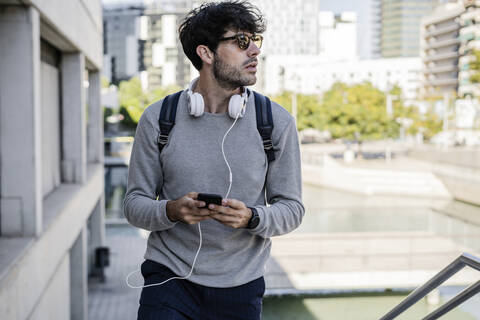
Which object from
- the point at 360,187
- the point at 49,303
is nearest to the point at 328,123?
the point at 360,187

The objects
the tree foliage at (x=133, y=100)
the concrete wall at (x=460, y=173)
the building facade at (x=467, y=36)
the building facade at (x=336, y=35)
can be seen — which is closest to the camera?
the concrete wall at (x=460, y=173)

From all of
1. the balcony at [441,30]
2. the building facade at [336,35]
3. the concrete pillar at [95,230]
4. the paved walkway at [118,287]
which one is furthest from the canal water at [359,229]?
the building facade at [336,35]

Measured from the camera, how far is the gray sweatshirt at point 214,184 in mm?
2350

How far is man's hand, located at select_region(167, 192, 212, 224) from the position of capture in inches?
83.1

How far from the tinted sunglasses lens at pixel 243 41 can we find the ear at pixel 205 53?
127 millimetres

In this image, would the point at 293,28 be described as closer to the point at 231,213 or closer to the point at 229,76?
the point at 229,76

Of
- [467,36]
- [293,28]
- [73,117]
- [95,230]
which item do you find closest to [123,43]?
[293,28]

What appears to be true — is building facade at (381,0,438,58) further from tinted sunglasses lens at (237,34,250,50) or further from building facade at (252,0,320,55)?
tinted sunglasses lens at (237,34,250,50)

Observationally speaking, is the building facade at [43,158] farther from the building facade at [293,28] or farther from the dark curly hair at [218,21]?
the building facade at [293,28]

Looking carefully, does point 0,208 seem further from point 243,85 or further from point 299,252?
point 299,252

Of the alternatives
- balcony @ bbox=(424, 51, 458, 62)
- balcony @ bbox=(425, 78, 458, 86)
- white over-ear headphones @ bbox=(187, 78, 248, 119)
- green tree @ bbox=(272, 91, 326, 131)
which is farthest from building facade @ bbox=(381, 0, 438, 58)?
white over-ear headphones @ bbox=(187, 78, 248, 119)

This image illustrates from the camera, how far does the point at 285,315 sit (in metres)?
12.3

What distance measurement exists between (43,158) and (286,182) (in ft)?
24.2

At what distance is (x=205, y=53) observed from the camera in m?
2.53
